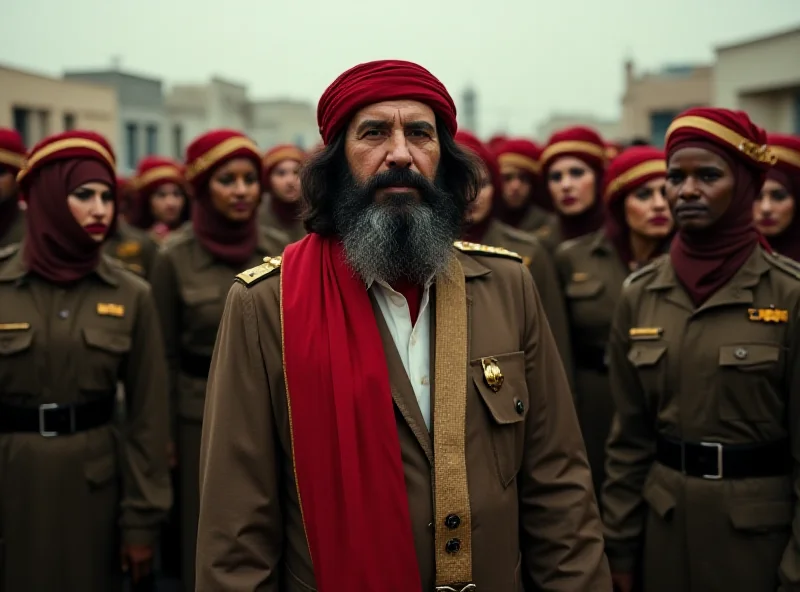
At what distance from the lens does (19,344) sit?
13.5ft

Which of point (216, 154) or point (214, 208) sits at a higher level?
point (216, 154)

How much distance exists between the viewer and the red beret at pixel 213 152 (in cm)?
613

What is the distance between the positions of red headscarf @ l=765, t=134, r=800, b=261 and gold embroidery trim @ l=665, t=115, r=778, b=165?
1.28 m

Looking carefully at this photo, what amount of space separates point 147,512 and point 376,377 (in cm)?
230

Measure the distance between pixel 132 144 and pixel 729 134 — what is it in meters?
37.6

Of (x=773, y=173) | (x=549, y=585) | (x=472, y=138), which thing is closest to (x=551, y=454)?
(x=549, y=585)

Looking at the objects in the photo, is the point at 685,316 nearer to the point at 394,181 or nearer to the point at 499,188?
the point at 394,181

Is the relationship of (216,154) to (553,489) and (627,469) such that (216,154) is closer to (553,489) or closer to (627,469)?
(627,469)

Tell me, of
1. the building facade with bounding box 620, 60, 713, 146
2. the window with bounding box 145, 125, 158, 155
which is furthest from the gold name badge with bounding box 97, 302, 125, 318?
the building facade with bounding box 620, 60, 713, 146

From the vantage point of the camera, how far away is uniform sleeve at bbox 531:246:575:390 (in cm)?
564

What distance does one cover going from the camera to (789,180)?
198 inches

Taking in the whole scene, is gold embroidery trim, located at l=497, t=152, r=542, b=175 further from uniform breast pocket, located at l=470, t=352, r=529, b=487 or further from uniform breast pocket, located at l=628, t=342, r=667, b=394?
uniform breast pocket, located at l=470, t=352, r=529, b=487

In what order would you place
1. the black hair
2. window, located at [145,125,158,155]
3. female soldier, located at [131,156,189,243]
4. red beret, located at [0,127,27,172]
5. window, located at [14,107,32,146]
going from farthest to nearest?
window, located at [145,125,158,155] < window, located at [14,107,32,146] < female soldier, located at [131,156,189,243] < red beret, located at [0,127,27,172] < the black hair

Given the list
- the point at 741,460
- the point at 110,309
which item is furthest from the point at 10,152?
the point at 741,460
